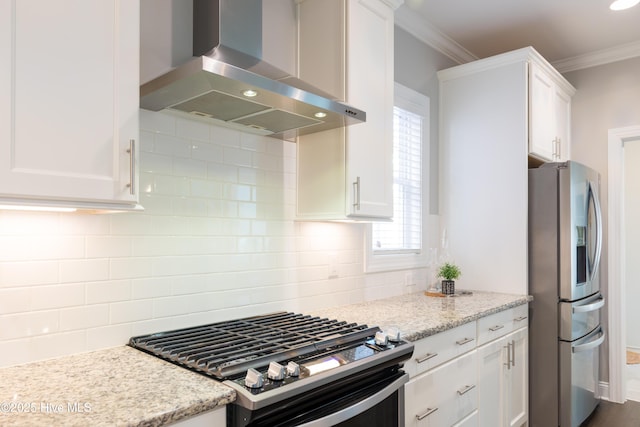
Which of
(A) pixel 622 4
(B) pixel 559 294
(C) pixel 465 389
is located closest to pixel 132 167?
(C) pixel 465 389

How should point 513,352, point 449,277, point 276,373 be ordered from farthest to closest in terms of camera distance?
point 449,277
point 513,352
point 276,373

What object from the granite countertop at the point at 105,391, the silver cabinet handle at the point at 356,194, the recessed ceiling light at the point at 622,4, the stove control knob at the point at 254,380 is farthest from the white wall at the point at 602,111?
the granite countertop at the point at 105,391

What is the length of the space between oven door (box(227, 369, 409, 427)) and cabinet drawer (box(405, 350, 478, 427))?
0.24 m

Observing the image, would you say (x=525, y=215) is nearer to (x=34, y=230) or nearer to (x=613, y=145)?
(x=613, y=145)

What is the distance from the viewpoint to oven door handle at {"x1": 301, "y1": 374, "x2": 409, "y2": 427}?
1.40 metres

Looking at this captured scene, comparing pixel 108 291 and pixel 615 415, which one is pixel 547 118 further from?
pixel 108 291

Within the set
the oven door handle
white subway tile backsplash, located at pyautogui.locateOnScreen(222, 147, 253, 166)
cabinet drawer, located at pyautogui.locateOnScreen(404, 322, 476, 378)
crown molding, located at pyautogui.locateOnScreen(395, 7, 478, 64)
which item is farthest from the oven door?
crown molding, located at pyautogui.locateOnScreen(395, 7, 478, 64)

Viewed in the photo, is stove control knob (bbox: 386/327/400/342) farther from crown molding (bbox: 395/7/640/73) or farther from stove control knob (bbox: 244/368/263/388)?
crown molding (bbox: 395/7/640/73)

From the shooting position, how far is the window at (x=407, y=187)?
302 cm

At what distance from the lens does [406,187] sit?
320 cm

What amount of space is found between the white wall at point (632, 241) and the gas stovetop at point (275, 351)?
482 cm

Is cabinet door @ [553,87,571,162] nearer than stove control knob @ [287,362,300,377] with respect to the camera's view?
No

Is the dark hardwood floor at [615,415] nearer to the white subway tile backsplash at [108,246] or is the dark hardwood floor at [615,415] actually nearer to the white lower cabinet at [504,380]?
the white lower cabinet at [504,380]

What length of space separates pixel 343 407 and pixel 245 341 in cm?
43
